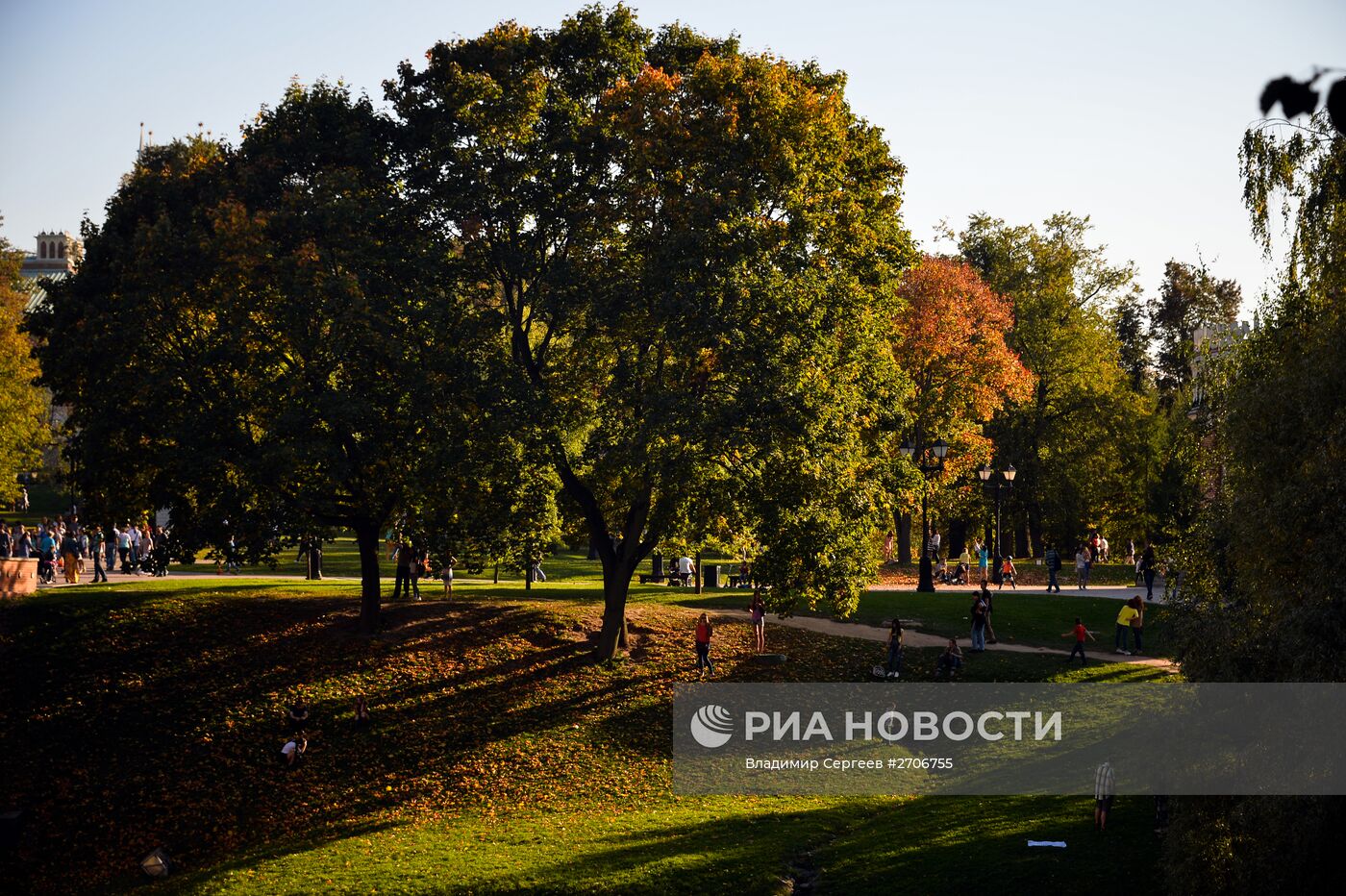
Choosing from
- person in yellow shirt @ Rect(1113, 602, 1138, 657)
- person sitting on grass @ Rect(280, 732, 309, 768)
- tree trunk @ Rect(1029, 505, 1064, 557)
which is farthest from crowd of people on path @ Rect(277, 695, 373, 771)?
tree trunk @ Rect(1029, 505, 1064, 557)

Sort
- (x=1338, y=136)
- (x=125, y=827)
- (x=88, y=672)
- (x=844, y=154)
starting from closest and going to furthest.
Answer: (x=1338, y=136), (x=125, y=827), (x=88, y=672), (x=844, y=154)

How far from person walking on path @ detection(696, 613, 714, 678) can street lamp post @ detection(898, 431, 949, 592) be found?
27.2 feet

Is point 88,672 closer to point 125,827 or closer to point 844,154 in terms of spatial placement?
point 125,827

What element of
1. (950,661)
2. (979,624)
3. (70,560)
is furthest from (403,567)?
(979,624)

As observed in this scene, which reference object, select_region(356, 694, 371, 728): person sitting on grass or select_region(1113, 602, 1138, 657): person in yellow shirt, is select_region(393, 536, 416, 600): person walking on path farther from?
select_region(1113, 602, 1138, 657): person in yellow shirt

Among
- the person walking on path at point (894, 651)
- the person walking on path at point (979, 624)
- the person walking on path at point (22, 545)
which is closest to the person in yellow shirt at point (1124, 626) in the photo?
the person walking on path at point (979, 624)

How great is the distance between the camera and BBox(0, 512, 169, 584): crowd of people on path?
113 ft

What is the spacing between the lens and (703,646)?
32.7m

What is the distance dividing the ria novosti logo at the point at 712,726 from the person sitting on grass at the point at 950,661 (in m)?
6.64

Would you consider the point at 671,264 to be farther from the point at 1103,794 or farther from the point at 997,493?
the point at 997,493

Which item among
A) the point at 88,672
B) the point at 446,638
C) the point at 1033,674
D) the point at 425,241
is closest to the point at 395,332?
the point at 425,241

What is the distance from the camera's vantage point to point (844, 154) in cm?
3284

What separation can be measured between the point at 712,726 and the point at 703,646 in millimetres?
2524

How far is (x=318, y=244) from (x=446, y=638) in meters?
12.0
